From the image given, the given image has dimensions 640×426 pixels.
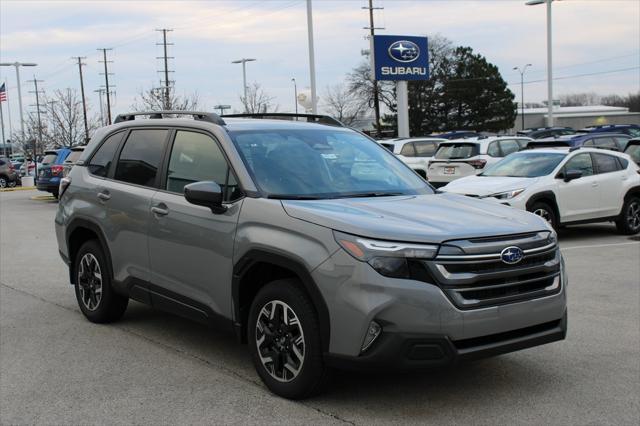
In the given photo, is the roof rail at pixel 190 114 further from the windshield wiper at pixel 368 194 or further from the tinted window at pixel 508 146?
the tinted window at pixel 508 146

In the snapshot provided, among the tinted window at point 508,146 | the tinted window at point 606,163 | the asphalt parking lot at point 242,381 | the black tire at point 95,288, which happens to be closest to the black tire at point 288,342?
the asphalt parking lot at point 242,381

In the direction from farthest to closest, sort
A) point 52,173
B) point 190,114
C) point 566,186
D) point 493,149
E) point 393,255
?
point 52,173, point 493,149, point 566,186, point 190,114, point 393,255

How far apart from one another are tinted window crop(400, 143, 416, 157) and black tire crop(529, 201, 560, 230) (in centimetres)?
964

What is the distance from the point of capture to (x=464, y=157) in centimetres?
1803

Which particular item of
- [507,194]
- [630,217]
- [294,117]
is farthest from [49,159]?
[294,117]

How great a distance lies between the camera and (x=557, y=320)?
4488 millimetres

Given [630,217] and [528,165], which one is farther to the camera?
[630,217]

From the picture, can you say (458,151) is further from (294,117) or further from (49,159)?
(49,159)

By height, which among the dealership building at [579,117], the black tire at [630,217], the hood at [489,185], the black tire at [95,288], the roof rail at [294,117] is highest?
the dealership building at [579,117]

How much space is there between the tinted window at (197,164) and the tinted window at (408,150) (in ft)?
54.0

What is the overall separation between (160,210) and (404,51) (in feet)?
94.5

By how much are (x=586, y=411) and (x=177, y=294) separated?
2.93 m

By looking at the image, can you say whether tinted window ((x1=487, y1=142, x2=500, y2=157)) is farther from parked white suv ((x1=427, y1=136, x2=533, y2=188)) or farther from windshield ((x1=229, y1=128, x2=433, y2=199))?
windshield ((x1=229, y1=128, x2=433, y2=199))

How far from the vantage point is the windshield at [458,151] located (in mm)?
18125
